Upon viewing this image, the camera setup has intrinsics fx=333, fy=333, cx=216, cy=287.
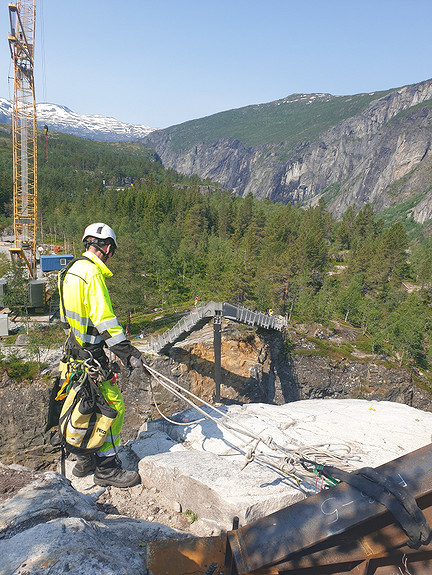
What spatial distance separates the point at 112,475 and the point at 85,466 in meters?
0.54

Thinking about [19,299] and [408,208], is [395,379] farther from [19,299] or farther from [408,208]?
[408,208]

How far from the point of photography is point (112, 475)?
14.2 feet

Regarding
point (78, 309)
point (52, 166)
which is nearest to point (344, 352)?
point (78, 309)

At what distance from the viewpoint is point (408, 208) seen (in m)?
162

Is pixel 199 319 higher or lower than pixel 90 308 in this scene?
lower

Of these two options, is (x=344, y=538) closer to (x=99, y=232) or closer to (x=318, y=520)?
(x=318, y=520)

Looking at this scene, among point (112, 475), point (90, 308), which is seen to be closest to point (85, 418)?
point (112, 475)

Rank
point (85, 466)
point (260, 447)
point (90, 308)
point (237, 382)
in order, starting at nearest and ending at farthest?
point (90, 308)
point (85, 466)
point (260, 447)
point (237, 382)

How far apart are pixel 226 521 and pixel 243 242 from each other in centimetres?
6294

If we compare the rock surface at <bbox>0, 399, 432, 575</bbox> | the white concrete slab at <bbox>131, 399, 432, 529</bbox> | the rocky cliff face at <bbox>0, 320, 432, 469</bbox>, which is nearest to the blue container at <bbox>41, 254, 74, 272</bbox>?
the rocky cliff face at <bbox>0, 320, 432, 469</bbox>

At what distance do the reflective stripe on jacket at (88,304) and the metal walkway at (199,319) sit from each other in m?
16.9

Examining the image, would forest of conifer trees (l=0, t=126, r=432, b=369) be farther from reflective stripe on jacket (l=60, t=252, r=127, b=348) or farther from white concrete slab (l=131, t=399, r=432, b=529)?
reflective stripe on jacket (l=60, t=252, r=127, b=348)

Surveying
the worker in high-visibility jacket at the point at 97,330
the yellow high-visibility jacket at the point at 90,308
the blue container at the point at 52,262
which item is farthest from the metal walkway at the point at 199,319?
the blue container at the point at 52,262

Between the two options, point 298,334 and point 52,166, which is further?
point 52,166
